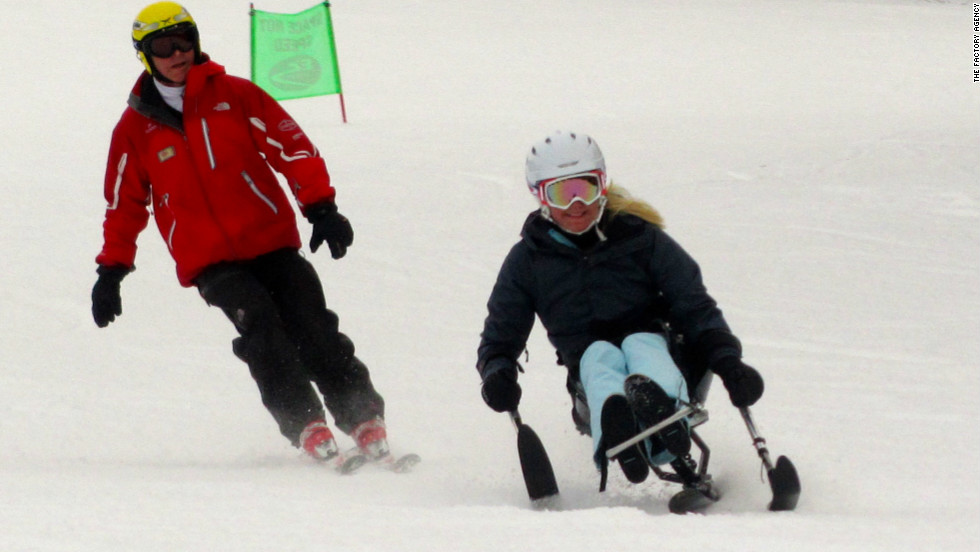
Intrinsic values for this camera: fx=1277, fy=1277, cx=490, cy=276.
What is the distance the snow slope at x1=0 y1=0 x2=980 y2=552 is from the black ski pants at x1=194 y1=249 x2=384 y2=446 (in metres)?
0.27

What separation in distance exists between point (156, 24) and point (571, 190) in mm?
1552

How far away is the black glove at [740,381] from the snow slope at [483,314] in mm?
338

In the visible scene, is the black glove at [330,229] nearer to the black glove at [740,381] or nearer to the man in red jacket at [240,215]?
the man in red jacket at [240,215]

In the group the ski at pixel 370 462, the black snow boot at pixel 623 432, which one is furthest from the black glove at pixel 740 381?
the ski at pixel 370 462

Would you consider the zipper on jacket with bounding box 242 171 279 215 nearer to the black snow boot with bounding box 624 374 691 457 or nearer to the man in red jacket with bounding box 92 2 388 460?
the man in red jacket with bounding box 92 2 388 460

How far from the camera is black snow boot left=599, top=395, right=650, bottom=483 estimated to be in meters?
3.48

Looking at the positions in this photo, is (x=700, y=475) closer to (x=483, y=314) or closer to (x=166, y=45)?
(x=166, y=45)

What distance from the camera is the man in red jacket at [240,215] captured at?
4.34 metres

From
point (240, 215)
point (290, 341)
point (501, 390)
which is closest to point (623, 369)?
point (501, 390)

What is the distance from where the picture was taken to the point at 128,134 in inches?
174

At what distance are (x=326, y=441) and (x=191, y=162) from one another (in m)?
1.06

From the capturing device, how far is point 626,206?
397 centimetres

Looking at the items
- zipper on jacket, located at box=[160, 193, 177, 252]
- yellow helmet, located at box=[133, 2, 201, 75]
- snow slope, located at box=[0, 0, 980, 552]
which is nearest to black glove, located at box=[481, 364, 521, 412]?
snow slope, located at box=[0, 0, 980, 552]

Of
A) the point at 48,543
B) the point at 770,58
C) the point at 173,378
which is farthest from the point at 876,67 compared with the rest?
the point at 48,543
